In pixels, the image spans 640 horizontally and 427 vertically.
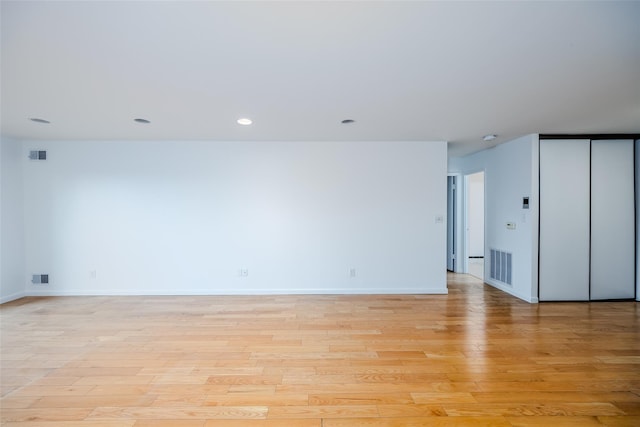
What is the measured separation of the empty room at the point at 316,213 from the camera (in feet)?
6.10

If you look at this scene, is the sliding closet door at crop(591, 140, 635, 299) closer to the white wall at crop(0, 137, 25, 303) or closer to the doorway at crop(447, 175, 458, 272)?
the doorway at crop(447, 175, 458, 272)

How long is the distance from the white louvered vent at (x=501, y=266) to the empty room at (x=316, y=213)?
2.4 inches

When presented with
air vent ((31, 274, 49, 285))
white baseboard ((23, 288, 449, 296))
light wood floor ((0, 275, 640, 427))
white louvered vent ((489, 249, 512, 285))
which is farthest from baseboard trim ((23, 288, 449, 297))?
white louvered vent ((489, 249, 512, 285))

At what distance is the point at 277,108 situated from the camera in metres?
3.12

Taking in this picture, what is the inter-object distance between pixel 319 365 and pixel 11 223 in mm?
5207

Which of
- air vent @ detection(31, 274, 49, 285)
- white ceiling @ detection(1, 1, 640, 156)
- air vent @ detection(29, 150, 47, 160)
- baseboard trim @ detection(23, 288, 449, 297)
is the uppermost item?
white ceiling @ detection(1, 1, 640, 156)

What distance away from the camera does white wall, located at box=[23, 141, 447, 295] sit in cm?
460

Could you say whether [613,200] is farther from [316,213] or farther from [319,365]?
[319,365]

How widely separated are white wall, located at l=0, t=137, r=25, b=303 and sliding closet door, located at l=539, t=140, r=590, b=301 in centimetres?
803

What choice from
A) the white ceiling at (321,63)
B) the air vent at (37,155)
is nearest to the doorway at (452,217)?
the white ceiling at (321,63)

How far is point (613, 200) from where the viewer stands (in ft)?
14.1

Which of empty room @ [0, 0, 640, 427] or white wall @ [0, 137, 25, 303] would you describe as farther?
white wall @ [0, 137, 25, 303]

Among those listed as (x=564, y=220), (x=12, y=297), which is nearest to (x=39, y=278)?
(x=12, y=297)

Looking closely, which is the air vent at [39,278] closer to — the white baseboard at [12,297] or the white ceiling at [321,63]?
the white baseboard at [12,297]
